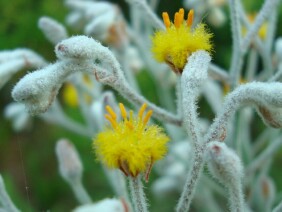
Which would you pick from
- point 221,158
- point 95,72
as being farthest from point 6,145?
point 221,158

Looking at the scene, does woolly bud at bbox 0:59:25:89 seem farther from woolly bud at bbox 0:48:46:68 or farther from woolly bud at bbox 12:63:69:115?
woolly bud at bbox 12:63:69:115

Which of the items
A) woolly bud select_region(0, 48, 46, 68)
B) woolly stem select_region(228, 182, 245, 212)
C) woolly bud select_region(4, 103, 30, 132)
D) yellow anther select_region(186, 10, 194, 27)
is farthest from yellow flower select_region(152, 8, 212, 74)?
woolly bud select_region(4, 103, 30, 132)

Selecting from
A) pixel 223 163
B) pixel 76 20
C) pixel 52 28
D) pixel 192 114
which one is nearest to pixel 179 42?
→ pixel 192 114

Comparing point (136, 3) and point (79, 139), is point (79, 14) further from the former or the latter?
point (79, 139)

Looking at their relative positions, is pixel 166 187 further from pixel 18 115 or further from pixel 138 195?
pixel 138 195

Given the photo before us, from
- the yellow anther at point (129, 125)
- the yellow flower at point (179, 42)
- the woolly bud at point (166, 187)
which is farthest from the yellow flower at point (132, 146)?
the woolly bud at point (166, 187)
